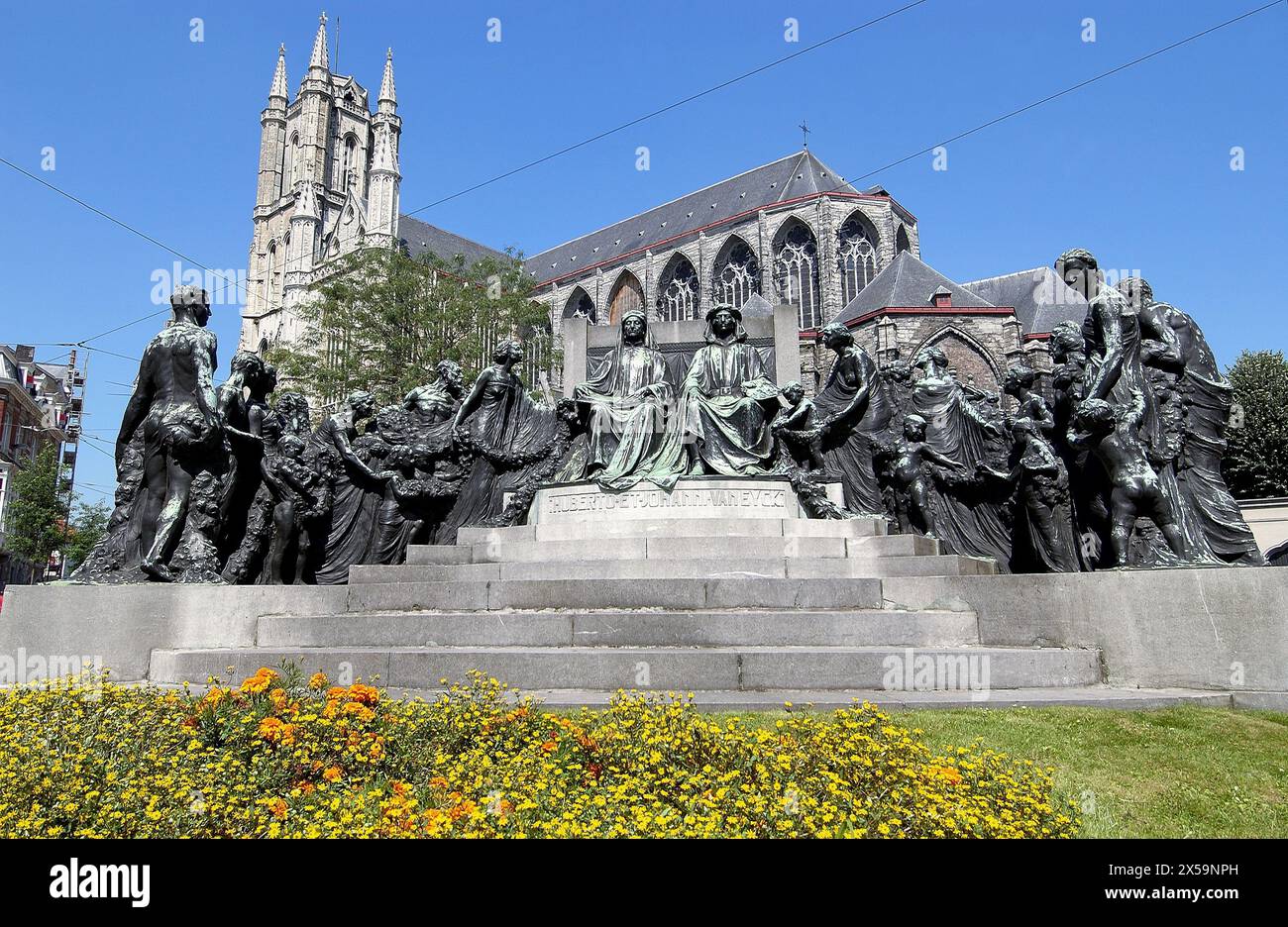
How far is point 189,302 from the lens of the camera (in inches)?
358

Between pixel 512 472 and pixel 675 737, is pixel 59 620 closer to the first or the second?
pixel 512 472

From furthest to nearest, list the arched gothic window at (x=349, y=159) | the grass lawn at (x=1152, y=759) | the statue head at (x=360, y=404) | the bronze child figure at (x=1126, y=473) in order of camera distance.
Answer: the arched gothic window at (x=349, y=159), the statue head at (x=360, y=404), the bronze child figure at (x=1126, y=473), the grass lawn at (x=1152, y=759)

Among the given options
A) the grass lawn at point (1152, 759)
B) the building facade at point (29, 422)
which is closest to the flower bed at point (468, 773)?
the grass lawn at point (1152, 759)

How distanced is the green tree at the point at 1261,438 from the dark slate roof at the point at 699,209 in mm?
32087

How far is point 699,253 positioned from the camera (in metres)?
62.4

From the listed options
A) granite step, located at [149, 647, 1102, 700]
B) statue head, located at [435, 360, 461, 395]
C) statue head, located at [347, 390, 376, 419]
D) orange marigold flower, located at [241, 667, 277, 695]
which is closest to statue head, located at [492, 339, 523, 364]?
statue head, located at [435, 360, 461, 395]

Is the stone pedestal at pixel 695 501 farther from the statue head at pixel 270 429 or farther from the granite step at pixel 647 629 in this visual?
the statue head at pixel 270 429

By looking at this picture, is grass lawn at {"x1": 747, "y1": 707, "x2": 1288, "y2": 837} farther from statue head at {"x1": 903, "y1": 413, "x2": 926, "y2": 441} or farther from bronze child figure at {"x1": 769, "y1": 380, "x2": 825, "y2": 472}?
bronze child figure at {"x1": 769, "y1": 380, "x2": 825, "y2": 472}

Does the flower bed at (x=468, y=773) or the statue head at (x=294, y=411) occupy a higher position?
the statue head at (x=294, y=411)

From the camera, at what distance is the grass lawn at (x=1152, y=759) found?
387 centimetres

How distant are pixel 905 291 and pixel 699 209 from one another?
25.9 meters

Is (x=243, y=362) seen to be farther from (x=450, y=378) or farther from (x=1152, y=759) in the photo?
(x=1152, y=759)

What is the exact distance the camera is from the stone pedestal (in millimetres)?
9875
